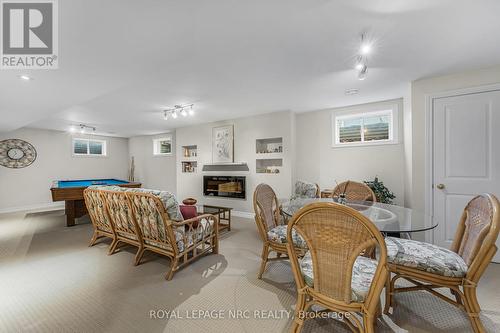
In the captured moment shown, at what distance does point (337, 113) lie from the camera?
4359 mm

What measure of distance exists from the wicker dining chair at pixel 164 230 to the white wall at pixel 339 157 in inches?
112

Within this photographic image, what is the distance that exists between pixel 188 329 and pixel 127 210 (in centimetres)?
166

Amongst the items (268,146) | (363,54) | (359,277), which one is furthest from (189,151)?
(359,277)

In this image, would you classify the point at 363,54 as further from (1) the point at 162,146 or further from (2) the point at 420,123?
(1) the point at 162,146

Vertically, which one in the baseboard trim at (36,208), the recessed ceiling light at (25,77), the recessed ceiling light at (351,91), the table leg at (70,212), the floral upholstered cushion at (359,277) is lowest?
the baseboard trim at (36,208)

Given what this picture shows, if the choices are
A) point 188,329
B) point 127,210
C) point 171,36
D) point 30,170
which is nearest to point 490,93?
point 171,36

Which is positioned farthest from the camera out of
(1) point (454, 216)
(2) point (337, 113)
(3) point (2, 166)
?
(3) point (2, 166)

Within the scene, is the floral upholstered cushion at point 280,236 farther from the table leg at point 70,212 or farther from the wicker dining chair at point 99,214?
the table leg at point 70,212

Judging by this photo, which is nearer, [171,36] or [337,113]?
[171,36]

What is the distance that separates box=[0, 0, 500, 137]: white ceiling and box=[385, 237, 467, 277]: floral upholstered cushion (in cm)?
192

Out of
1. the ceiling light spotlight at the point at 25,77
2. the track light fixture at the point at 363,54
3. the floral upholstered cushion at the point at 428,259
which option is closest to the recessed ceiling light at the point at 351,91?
the track light fixture at the point at 363,54

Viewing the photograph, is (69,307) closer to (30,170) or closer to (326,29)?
(326,29)

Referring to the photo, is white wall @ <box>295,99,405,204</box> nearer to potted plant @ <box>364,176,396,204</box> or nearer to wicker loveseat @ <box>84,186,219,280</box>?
potted plant @ <box>364,176,396,204</box>

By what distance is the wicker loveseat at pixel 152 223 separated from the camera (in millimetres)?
2271
